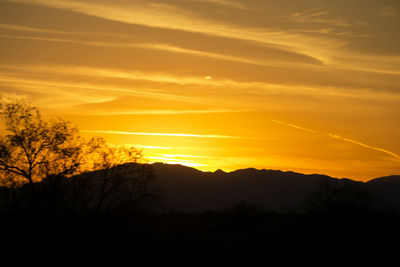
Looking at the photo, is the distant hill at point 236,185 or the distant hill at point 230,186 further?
the distant hill at point 236,185

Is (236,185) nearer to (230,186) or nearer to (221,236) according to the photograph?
(230,186)

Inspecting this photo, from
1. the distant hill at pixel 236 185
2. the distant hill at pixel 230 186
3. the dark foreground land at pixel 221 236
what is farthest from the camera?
the distant hill at pixel 236 185

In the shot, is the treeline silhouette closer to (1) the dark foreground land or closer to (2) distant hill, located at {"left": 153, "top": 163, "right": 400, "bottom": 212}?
(1) the dark foreground land

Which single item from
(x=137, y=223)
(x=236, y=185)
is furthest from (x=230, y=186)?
(x=137, y=223)

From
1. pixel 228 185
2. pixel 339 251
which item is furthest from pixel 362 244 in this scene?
pixel 228 185

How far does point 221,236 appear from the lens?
96.9ft

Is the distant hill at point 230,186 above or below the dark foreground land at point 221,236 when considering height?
above

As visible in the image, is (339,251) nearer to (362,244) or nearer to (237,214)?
(362,244)

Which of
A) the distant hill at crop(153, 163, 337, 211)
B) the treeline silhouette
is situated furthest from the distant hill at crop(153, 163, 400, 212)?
the treeline silhouette

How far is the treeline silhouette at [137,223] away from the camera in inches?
938

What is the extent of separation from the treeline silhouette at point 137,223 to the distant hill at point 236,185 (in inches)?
2850

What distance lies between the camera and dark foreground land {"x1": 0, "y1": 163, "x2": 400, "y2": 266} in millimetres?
23453

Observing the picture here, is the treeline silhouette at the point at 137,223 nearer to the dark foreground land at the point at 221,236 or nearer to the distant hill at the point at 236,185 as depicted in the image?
the dark foreground land at the point at 221,236

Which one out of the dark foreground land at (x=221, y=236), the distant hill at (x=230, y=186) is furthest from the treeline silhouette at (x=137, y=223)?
the distant hill at (x=230, y=186)
